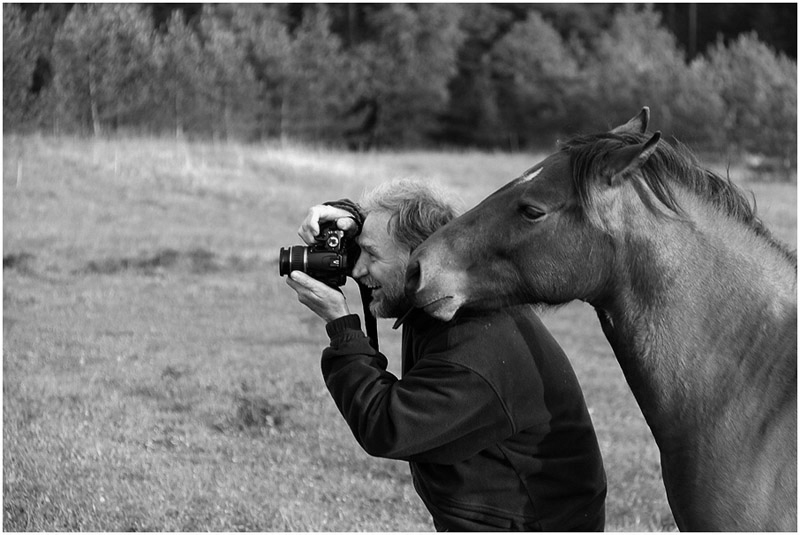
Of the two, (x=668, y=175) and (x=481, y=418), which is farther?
(x=481, y=418)

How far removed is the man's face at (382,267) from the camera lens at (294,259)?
0.65ft

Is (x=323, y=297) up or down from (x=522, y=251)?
down

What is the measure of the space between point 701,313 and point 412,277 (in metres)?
0.88

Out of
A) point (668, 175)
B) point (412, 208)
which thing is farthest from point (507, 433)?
point (668, 175)

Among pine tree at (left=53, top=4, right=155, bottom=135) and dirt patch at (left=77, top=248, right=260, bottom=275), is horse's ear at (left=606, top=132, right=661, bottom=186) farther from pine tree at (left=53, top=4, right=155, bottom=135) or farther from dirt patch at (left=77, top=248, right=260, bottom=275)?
pine tree at (left=53, top=4, right=155, bottom=135)

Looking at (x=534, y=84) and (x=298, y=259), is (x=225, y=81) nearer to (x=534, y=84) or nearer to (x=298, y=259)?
(x=534, y=84)

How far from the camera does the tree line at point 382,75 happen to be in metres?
24.7

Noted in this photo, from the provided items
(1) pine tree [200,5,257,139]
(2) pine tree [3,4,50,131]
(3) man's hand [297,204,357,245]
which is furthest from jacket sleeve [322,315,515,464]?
(1) pine tree [200,5,257,139]

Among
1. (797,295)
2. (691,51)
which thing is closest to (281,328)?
(797,295)

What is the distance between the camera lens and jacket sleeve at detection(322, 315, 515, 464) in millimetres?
2934

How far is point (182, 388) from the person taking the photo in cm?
796

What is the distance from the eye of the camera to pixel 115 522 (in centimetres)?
509

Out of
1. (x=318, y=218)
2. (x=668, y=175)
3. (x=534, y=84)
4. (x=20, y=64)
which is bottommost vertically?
(x=534, y=84)

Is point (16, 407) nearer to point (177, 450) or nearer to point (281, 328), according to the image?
point (177, 450)
